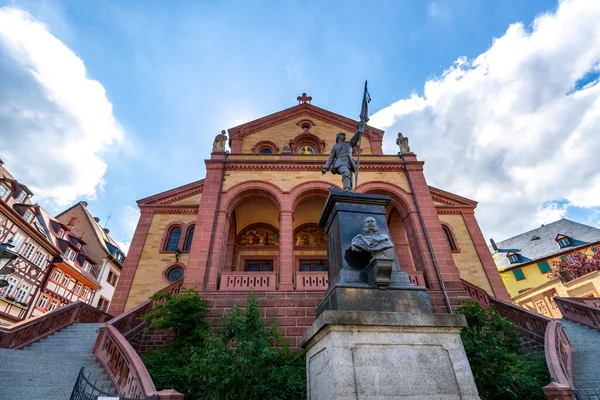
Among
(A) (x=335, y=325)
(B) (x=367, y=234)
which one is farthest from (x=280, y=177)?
(A) (x=335, y=325)

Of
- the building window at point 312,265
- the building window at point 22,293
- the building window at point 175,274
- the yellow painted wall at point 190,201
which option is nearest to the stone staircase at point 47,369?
the building window at point 175,274

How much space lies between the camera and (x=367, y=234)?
180 inches

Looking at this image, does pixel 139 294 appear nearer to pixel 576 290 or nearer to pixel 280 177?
pixel 280 177

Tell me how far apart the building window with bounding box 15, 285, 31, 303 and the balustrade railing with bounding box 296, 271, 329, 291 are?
23.1 m

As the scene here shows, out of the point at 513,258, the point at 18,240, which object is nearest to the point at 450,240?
the point at 513,258

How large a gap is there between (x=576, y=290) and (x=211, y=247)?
24.9 m

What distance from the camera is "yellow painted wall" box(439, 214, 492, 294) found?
15.9 m

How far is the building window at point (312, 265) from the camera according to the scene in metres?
17.0

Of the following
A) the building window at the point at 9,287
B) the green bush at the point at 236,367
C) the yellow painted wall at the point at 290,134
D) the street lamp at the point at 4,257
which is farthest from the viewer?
the building window at the point at 9,287

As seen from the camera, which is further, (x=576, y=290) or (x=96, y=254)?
(x=96, y=254)

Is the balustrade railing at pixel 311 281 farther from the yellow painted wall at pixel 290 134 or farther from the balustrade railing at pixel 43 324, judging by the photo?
the yellow painted wall at pixel 290 134

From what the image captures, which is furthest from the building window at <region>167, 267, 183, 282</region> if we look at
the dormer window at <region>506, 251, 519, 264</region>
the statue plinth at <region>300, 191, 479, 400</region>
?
the dormer window at <region>506, 251, 519, 264</region>

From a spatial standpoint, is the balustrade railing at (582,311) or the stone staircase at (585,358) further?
the balustrade railing at (582,311)

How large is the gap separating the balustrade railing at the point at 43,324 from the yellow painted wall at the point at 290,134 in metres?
12.1
